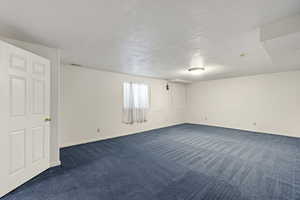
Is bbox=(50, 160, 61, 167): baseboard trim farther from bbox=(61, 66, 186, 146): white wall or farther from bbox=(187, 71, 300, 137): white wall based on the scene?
→ bbox=(187, 71, 300, 137): white wall

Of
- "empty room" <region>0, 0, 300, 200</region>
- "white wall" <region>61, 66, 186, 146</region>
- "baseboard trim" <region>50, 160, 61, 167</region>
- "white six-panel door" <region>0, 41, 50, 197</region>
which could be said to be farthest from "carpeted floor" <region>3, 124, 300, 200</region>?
"white wall" <region>61, 66, 186, 146</region>

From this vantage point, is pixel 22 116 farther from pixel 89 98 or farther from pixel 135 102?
pixel 135 102

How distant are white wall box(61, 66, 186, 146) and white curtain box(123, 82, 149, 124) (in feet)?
0.69

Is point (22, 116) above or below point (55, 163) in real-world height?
above

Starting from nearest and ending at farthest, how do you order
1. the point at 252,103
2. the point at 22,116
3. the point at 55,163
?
the point at 22,116 → the point at 55,163 → the point at 252,103

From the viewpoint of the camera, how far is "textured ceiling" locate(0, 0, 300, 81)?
57.2 inches

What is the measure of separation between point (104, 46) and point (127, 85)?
264 centimetres

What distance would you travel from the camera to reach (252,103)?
5590 millimetres

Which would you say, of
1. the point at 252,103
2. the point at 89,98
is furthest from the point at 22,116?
the point at 252,103

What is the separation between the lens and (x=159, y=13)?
1585 mm

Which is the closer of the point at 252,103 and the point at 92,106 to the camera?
the point at 92,106

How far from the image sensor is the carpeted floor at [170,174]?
1817 mm

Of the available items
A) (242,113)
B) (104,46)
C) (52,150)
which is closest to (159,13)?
(104,46)

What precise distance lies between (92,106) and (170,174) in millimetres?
3249
